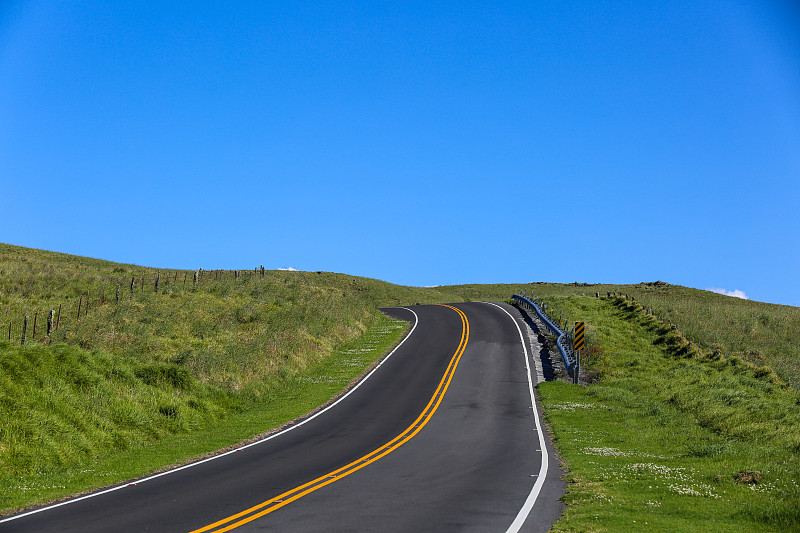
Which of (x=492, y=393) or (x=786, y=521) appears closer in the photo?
(x=786, y=521)

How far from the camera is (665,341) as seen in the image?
143 ft

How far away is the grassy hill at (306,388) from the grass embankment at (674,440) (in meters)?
0.07

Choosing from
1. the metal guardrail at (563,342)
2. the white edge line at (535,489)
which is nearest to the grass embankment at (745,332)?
the metal guardrail at (563,342)

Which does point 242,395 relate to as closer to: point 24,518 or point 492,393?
point 492,393

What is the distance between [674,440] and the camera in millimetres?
20781

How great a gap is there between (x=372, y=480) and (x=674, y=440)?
11.2 metres

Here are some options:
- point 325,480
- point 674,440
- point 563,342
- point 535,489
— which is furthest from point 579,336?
point 325,480

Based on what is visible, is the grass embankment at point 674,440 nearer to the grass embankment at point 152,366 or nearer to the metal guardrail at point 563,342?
the metal guardrail at point 563,342

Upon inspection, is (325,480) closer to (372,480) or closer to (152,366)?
(372,480)

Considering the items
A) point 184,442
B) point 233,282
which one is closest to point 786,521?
point 184,442

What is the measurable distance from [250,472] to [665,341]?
35069mm

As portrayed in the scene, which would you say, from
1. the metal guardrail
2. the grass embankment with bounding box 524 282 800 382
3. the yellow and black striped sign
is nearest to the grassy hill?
the grass embankment with bounding box 524 282 800 382

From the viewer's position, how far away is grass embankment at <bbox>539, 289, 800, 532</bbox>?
464 inches

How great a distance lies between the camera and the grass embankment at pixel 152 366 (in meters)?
18.7
